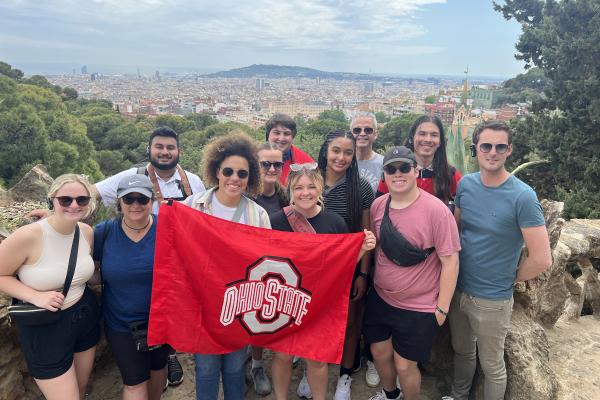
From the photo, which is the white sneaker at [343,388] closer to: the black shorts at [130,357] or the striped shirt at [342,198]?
the striped shirt at [342,198]

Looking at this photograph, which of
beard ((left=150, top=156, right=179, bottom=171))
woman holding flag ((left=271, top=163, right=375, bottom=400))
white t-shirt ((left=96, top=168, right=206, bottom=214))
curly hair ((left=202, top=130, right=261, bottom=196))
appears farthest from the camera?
beard ((left=150, top=156, right=179, bottom=171))

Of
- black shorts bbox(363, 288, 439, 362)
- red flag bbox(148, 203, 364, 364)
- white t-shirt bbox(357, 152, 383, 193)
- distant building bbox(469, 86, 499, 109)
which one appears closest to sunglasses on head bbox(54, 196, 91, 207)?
red flag bbox(148, 203, 364, 364)

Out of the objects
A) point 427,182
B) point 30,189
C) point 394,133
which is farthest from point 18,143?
point 394,133

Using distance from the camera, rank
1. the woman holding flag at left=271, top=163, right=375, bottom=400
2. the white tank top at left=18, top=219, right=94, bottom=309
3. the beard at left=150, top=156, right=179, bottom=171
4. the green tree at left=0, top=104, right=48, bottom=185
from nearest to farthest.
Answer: the white tank top at left=18, top=219, right=94, bottom=309 < the woman holding flag at left=271, top=163, right=375, bottom=400 < the beard at left=150, top=156, right=179, bottom=171 < the green tree at left=0, top=104, right=48, bottom=185

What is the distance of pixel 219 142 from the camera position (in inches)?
130

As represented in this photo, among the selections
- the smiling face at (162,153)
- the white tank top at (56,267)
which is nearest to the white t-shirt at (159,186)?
the smiling face at (162,153)

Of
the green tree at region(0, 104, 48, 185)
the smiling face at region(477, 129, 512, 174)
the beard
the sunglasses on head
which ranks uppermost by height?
the smiling face at region(477, 129, 512, 174)

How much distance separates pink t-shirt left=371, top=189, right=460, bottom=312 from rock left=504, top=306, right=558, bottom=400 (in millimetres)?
1198

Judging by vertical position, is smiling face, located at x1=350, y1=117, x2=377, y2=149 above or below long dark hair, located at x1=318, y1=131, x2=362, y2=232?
above

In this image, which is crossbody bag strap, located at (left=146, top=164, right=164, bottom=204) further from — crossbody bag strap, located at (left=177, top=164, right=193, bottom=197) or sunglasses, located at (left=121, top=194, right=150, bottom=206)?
sunglasses, located at (left=121, top=194, right=150, bottom=206)

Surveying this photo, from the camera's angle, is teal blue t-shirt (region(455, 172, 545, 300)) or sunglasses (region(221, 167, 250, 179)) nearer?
teal blue t-shirt (region(455, 172, 545, 300))

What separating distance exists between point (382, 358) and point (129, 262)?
6.90ft

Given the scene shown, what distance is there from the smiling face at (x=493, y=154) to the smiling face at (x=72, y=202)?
286 centimetres

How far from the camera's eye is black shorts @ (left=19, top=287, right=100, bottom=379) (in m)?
2.74
